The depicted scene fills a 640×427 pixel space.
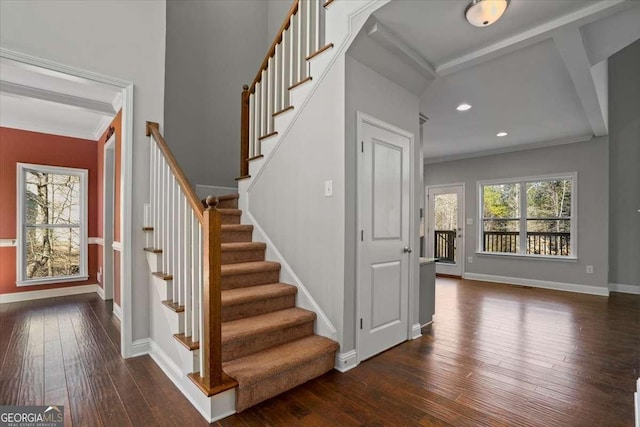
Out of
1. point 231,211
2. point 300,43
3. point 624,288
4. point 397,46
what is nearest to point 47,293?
point 231,211

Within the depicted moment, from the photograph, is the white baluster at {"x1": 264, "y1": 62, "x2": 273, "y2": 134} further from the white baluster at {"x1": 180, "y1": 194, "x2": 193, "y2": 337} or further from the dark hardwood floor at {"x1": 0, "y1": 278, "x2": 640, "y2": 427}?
the dark hardwood floor at {"x1": 0, "y1": 278, "x2": 640, "y2": 427}

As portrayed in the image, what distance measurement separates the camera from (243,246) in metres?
3.03

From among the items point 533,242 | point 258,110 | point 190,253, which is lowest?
point 533,242

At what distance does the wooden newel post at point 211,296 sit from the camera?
1.84 meters

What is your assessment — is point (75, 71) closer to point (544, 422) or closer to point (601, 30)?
point (544, 422)

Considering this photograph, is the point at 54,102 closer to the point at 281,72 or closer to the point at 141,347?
the point at 281,72

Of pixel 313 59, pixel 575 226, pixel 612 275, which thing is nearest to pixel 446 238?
pixel 575 226

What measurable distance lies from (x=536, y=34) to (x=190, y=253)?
303 cm

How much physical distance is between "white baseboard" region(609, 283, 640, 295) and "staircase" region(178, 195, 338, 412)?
226 inches

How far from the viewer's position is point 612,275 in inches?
215

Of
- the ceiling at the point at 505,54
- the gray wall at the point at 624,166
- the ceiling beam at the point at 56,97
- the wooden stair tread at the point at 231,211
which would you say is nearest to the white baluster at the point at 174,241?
the wooden stair tread at the point at 231,211

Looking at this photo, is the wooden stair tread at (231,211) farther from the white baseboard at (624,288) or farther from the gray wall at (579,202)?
the white baseboard at (624,288)

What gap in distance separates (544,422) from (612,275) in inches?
204

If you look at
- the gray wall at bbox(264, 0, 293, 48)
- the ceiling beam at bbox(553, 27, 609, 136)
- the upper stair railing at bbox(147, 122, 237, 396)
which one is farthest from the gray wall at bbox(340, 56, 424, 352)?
the gray wall at bbox(264, 0, 293, 48)
